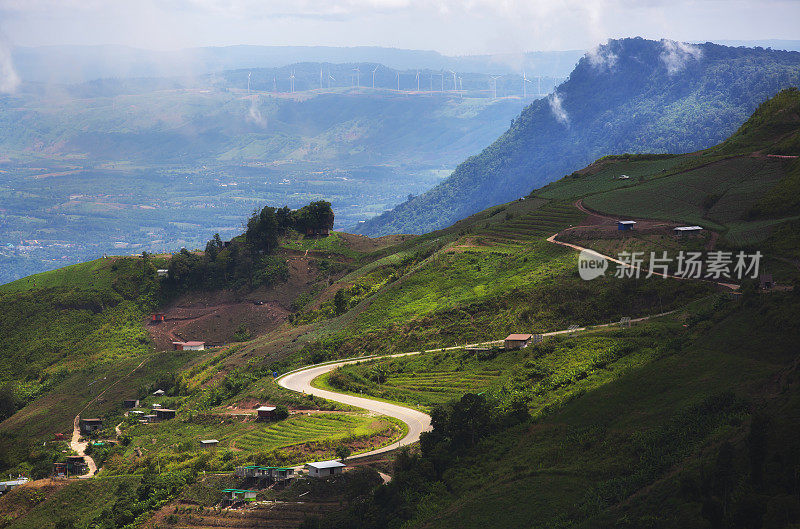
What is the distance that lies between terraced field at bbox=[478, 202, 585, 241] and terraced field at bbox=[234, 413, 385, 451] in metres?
36.1

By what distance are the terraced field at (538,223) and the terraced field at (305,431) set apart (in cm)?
3614

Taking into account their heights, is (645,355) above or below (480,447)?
above

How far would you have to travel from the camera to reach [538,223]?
88.2m

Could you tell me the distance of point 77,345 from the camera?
316 feet

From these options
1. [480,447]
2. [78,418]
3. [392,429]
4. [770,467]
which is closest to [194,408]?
[78,418]

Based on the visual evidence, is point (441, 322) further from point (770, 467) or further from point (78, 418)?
point (770, 467)

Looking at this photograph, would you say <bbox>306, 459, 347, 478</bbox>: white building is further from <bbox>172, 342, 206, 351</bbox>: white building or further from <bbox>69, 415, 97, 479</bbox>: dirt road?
<bbox>172, 342, 206, 351</bbox>: white building

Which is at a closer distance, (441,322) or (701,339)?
(701,339)

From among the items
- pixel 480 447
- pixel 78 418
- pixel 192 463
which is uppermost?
pixel 480 447

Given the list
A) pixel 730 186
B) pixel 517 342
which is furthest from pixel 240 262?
pixel 730 186

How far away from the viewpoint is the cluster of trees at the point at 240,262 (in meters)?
108

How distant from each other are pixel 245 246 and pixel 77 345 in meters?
25.1

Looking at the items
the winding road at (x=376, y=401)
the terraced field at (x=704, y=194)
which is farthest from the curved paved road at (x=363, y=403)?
the terraced field at (x=704, y=194)

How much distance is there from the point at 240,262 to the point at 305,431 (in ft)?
194
